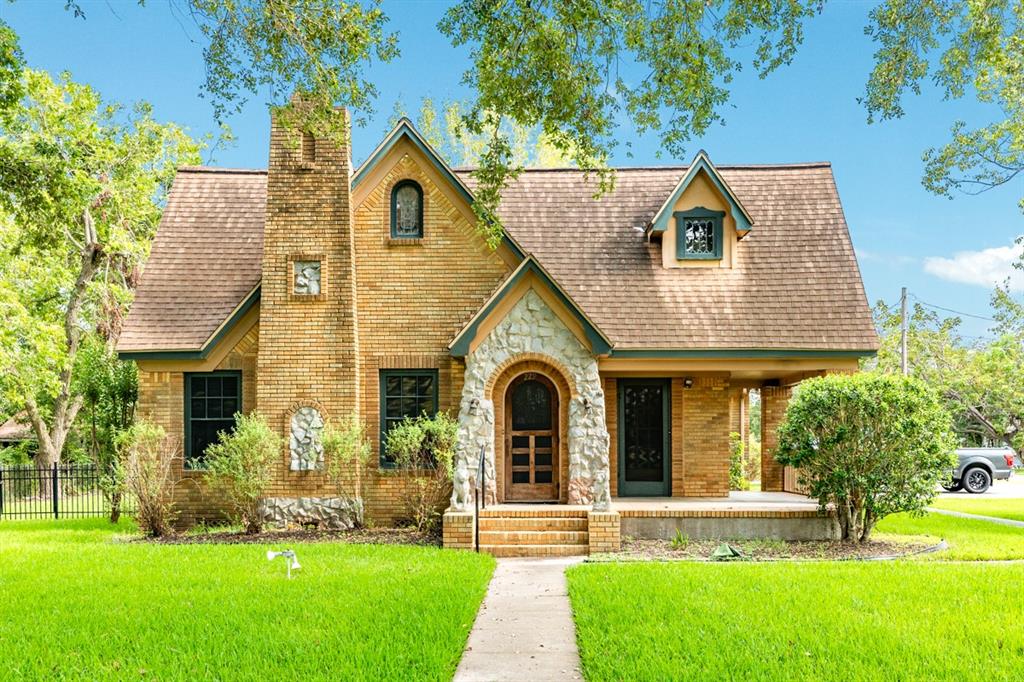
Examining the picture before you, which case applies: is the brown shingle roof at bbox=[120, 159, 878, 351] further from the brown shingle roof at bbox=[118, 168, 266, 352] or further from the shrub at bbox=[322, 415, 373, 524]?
the shrub at bbox=[322, 415, 373, 524]

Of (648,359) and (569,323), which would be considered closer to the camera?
(569,323)

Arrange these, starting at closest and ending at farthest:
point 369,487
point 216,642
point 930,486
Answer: point 216,642 → point 930,486 → point 369,487

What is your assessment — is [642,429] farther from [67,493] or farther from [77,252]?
[77,252]

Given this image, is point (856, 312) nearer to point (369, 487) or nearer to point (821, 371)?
point (821, 371)

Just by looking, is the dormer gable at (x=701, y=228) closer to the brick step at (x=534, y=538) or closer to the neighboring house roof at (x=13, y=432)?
the brick step at (x=534, y=538)

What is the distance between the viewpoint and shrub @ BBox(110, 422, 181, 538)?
1375cm

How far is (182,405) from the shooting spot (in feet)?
49.4

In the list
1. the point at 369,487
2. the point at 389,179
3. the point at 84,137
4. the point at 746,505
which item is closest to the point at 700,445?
the point at 746,505

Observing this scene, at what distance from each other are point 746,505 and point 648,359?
3120 mm

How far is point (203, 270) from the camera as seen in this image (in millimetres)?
16109

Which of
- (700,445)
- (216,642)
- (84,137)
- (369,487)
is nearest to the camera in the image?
(216,642)

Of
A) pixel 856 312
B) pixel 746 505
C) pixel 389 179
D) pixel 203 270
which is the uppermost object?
pixel 389 179

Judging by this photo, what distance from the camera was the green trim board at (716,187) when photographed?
16141 mm

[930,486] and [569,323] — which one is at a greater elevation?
[569,323]
